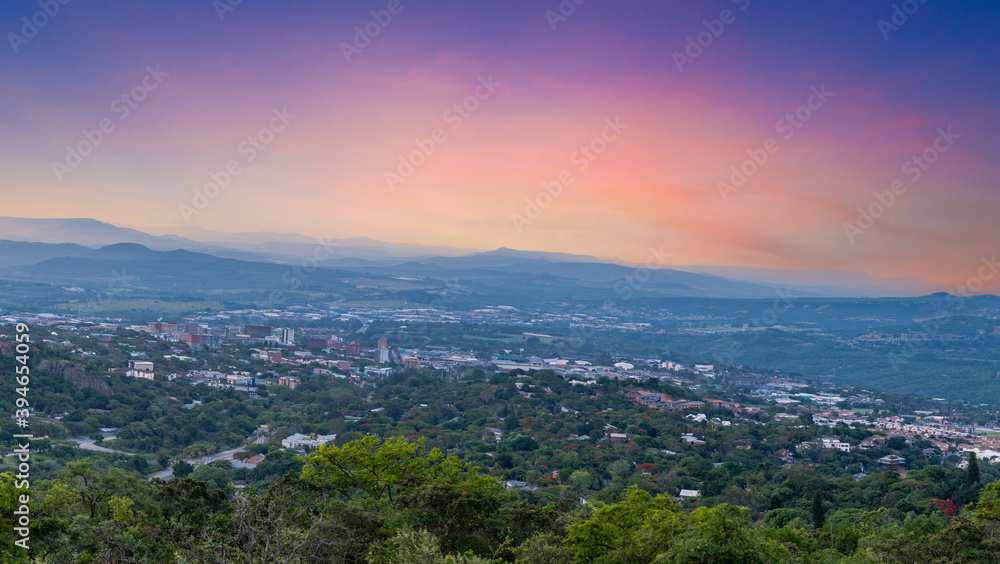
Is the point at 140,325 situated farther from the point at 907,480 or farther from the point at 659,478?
the point at 907,480

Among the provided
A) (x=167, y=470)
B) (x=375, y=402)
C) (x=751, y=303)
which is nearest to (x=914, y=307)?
(x=751, y=303)

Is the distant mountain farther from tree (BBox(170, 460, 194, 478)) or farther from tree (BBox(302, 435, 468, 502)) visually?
tree (BBox(302, 435, 468, 502))

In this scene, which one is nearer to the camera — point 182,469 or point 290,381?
point 182,469

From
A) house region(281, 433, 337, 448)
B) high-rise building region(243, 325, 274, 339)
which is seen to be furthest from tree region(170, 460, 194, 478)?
high-rise building region(243, 325, 274, 339)

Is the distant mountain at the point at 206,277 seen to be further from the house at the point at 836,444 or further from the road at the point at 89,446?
the house at the point at 836,444

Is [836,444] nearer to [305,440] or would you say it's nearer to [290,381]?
[305,440]

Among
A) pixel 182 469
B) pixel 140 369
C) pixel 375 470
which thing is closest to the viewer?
pixel 375 470

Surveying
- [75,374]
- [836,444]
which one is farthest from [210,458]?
[836,444]

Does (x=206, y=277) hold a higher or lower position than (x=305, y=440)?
higher

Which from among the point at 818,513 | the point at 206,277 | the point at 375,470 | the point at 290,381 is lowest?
the point at 290,381
